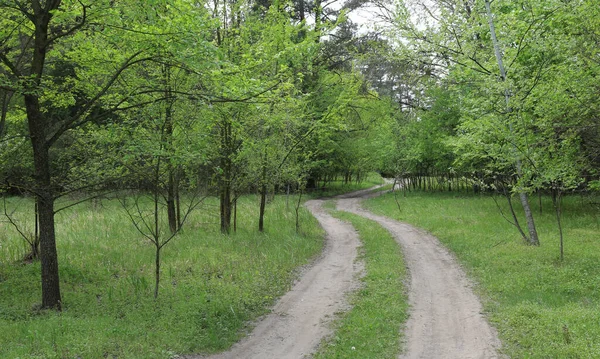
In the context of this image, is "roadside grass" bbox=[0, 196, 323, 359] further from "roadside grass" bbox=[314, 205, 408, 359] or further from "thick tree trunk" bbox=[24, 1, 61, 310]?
"roadside grass" bbox=[314, 205, 408, 359]

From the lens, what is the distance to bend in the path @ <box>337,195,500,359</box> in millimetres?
6242

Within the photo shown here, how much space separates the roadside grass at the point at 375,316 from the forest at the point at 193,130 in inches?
76.1

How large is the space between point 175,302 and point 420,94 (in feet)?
82.8

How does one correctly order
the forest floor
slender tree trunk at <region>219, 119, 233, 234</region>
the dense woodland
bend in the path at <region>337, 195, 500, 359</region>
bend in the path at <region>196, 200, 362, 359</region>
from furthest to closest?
slender tree trunk at <region>219, 119, 233, 234</region> < the dense woodland < bend in the path at <region>196, 200, 362, 359</region> < the forest floor < bend in the path at <region>337, 195, 500, 359</region>

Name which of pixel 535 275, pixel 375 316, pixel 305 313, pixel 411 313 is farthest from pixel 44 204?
pixel 535 275

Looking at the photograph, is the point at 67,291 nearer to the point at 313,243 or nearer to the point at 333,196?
the point at 313,243

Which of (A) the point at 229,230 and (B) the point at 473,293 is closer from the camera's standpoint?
(B) the point at 473,293

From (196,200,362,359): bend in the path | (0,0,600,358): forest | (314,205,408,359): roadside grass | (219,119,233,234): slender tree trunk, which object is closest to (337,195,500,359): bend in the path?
(314,205,408,359): roadside grass

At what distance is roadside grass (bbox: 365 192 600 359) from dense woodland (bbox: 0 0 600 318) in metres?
1.46

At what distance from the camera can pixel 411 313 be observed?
789cm

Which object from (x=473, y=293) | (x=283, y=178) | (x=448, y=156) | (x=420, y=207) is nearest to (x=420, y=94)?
(x=448, y=156)

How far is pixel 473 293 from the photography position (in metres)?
9.09

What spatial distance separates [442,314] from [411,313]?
1.97 ft

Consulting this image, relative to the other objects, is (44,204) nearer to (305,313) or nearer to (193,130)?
(193,130)
